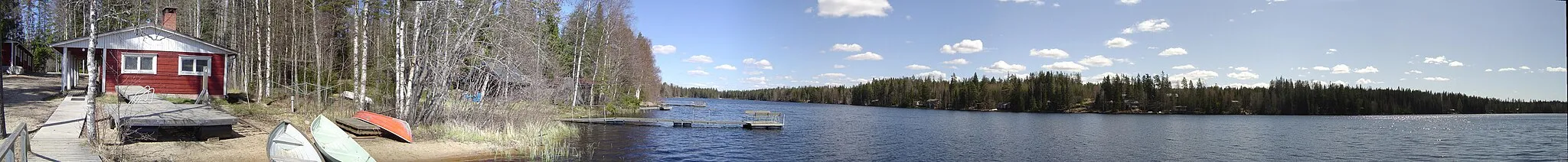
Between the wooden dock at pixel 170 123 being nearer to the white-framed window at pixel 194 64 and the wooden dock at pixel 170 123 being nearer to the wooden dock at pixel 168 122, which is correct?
the wooden dock at pixel 168 122

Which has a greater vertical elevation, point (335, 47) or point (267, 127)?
point (335, 47)

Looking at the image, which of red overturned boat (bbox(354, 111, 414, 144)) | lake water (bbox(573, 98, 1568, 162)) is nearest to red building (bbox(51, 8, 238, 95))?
red overturned boat (bbox(354, 111, 414, 144))

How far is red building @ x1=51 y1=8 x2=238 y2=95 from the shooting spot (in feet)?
71.5

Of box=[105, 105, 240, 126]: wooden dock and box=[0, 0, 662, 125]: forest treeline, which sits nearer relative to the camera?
box=[105, 105, 240, 126]: wooden dock

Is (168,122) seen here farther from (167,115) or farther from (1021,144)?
(1021,144)

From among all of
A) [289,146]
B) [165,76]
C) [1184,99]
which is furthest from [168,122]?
[1184,99]

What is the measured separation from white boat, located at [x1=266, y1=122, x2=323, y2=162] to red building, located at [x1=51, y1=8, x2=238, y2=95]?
434 inches

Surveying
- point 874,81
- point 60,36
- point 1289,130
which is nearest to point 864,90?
point 874,81

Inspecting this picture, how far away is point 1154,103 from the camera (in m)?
95.3

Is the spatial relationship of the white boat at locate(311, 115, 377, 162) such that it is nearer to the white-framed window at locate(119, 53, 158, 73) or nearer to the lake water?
the lake water

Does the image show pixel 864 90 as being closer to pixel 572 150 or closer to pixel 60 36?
pixel 60 36

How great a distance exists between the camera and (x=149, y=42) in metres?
22.2

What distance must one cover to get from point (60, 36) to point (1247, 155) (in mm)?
49534

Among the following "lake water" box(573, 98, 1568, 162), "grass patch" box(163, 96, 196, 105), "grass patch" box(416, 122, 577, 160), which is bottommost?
"lake water" box(573, 98, 1568, 162)
